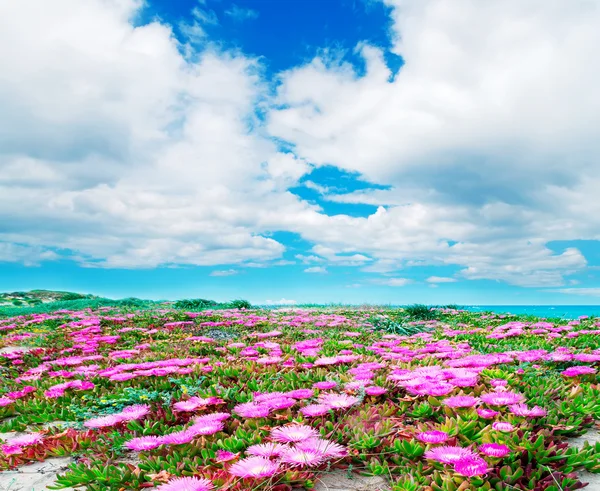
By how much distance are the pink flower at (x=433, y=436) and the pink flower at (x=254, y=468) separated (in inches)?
37.7

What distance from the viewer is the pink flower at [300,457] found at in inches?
101

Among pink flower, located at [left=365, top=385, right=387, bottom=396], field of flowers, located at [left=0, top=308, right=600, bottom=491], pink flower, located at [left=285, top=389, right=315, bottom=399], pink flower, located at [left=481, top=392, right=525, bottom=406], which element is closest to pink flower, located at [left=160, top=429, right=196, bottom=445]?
field of flowers, located at [left=0, top=308, right=600, bottom=491]

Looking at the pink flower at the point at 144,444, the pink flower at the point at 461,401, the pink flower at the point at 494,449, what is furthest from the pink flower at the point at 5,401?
the pink flower at the point at 494,449

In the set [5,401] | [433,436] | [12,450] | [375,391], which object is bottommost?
[12,450]

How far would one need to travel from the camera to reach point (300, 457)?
2.59 metres

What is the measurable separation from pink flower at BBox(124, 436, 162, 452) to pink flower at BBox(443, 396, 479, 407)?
210 cm

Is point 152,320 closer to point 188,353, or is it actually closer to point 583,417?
point 188,353

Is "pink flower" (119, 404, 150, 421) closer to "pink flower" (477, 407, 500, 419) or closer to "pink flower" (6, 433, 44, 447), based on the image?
"pink flower" (6, 433, 44, 447)

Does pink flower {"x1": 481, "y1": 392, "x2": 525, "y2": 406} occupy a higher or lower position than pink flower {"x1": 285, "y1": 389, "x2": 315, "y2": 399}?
higher

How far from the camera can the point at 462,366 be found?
182 inches

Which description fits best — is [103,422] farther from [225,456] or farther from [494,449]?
[494,449]

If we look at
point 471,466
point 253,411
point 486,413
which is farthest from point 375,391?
point 471,466

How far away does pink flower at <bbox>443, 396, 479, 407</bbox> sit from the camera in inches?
132

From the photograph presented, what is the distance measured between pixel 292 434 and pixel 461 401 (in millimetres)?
1340
